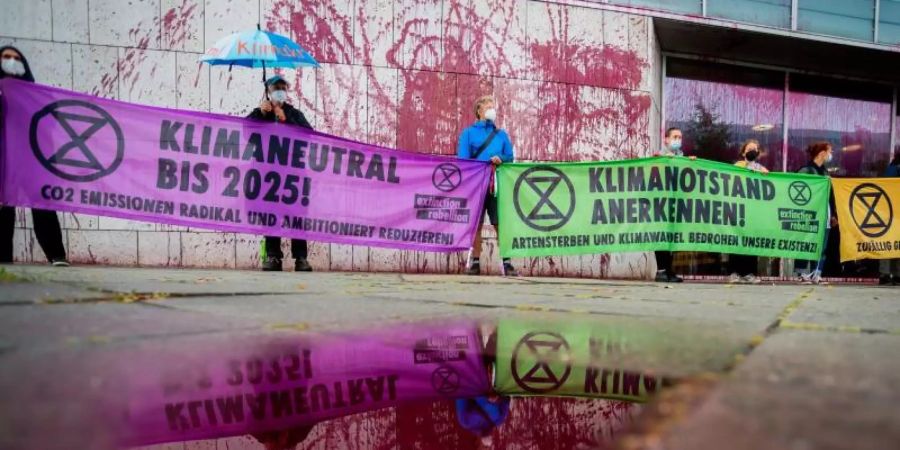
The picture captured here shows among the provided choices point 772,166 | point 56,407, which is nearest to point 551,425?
point 56,407

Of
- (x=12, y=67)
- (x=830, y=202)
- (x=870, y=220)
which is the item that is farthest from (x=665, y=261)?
(x=12, y=67)

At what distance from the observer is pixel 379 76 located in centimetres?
809

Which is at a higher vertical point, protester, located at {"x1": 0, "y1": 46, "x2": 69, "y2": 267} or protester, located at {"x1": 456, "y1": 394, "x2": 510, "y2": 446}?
protester, located at {"x1": 0, "y1": 46, "x2": 69, "y2": 267}

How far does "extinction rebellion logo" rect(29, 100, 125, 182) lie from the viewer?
529 centimetres

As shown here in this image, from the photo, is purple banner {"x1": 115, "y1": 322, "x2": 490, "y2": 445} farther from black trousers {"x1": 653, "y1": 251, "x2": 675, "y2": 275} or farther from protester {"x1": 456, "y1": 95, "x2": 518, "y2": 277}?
black trousers {"x1": 653, "y1": 251, "x2": 675, "y2": 275}

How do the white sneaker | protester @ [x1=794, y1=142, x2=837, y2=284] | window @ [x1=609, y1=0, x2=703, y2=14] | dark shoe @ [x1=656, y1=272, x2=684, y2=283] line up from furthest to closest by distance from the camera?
window @ [x1=609, y1=0, x2=703, y2=14] → the white sneaker → protester @ [x1=794, y1=142, x2=837, y2=284] → dark shoe @ [x1=656, y1=272, x2=684, y2=283]

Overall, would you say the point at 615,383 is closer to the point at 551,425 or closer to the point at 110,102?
the point at 551,425

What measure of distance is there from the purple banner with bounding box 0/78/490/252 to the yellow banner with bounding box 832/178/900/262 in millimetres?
4957

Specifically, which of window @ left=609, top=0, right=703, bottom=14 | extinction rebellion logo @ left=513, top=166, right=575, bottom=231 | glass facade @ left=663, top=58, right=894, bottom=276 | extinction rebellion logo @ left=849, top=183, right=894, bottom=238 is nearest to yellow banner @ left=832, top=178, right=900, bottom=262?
extinction rebellion logo @ left=849, top=183, right=894, bottom=238

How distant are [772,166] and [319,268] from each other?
7837mm

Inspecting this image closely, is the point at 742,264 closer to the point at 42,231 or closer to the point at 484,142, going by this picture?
the point at 484,142

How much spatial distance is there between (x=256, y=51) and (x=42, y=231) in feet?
8.50

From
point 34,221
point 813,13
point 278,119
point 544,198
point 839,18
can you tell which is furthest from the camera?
point 839,18

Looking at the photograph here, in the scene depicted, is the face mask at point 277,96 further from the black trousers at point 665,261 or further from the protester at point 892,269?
the protester at point 892,269
